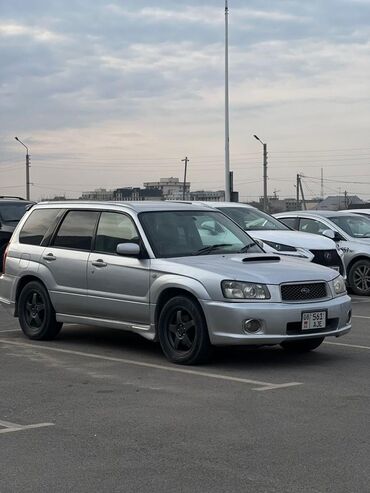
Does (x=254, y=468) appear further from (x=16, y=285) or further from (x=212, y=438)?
(x=16, y=285)

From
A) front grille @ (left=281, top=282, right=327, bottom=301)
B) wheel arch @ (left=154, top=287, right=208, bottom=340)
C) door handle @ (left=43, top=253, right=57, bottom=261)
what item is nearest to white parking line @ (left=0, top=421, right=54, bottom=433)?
wheel arch @ (left=154, top=287, right=208, bottom=340)

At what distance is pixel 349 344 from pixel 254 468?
15.8 feet

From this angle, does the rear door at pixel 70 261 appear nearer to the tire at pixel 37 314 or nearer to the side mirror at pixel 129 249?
the tire at pixel 37 314

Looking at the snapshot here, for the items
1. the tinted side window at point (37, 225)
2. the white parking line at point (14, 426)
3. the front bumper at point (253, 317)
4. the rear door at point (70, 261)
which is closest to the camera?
the white parking line at point (14, 426)

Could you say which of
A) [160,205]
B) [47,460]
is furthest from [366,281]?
[47,460]

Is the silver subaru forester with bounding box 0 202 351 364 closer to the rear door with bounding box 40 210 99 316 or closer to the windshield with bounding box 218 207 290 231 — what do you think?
the rear door with bounding box 40 210 99 316

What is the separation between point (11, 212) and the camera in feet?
58.5

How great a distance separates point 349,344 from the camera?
948 cm

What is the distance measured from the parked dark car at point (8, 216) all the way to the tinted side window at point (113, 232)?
8.11 m

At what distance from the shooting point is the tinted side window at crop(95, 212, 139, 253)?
900 centimetres

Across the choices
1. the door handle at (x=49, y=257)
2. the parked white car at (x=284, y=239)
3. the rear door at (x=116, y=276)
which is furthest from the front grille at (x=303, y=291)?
the parked white car at (x=284, y=239)

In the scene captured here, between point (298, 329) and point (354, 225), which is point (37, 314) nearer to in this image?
point (298, 329)

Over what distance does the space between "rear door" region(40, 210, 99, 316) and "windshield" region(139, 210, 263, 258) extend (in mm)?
904

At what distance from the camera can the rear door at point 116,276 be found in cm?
862
